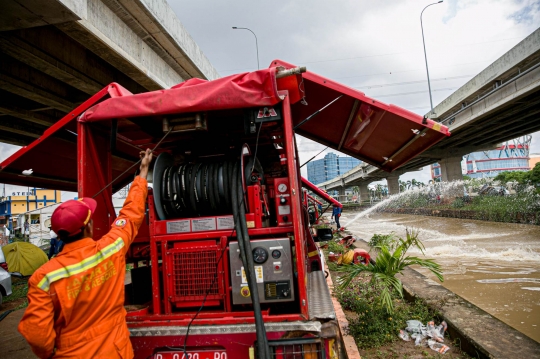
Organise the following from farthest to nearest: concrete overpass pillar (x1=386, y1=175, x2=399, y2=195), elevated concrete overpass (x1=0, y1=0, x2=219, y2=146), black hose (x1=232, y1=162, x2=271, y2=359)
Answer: concrete overpass pillar (x1=386, y1=175, x2=399, y2=195), elevated concrete overpass (x1=0, y1=0, x2=219, y2=146), black hose (x1=232, y1=162, x2=271, y2=359)

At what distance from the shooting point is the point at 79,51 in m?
7.59

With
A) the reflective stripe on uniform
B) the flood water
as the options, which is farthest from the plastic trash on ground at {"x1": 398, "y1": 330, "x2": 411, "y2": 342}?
the reflective stripe on uniform

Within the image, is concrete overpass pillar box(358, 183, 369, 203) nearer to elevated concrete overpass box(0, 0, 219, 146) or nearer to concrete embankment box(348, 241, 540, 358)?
elevated concrete overpass box(0, 0, 219, 146)

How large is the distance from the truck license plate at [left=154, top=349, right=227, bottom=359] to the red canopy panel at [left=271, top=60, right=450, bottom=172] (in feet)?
8.17

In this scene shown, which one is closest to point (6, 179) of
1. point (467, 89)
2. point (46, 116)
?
point (46, 116)

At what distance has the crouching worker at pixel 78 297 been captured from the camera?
1961 millimetres

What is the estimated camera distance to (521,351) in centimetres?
312

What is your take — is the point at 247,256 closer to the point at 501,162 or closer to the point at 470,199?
the point at 470,199

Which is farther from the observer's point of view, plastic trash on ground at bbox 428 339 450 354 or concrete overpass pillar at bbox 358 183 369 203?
concrete overpass pillar at bbox 358 183 369 203

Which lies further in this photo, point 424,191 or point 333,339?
point 424,191

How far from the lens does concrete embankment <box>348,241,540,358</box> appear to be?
3148 millimetres

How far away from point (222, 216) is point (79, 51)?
6.83 meters

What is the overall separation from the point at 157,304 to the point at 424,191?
39.2 m

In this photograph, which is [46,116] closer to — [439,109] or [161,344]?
[161,344]
